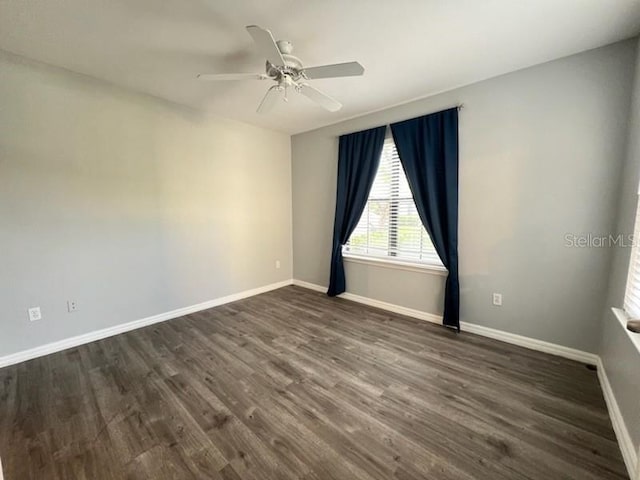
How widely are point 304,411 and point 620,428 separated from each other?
183 cm

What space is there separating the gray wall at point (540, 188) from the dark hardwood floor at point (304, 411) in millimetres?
419

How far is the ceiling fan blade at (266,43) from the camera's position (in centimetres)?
138

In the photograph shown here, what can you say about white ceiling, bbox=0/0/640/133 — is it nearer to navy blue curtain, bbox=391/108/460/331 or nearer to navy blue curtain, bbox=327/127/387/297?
navy blue curtain, bbox=391/108/460/331

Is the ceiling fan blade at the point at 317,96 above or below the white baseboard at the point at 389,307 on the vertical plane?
above

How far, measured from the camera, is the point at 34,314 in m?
2.38

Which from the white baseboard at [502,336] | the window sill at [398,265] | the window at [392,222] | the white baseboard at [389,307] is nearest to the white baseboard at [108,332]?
the white baseboard at [389,307]

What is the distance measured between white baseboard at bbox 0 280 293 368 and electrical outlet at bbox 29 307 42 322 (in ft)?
0.88

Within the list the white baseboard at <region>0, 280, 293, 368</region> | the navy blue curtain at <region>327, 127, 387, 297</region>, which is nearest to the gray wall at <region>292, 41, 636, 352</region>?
the navy blue curtain at <region>327, 127, 387, 297</region>

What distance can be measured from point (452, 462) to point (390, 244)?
93.8 inches

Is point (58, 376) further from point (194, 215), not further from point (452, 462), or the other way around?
point (452, 462)

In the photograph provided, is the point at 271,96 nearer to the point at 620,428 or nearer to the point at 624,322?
the point at 624,322

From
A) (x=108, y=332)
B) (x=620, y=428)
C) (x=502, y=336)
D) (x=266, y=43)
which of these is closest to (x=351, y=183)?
(x=266, y=43)

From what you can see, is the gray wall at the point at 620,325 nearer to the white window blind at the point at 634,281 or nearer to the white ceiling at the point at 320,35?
the white window blind at the point at 634,281

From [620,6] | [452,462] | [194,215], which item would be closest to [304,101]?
[194,215]
